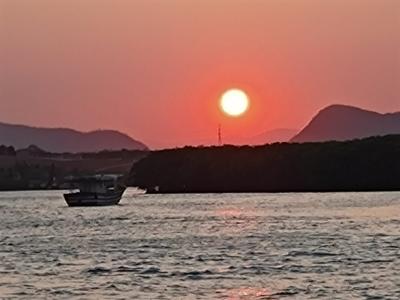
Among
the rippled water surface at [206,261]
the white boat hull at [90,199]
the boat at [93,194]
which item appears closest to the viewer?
the rippled water surface at [206,261]

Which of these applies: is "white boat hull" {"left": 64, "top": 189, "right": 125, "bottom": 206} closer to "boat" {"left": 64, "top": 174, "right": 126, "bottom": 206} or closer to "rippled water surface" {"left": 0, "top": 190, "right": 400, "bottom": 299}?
"boat" {"left": 64, "top": 174, "right": 126, "bottom": 206}

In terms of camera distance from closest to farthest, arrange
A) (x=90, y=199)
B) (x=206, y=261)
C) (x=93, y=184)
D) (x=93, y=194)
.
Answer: (x=206, y=261) < (x=93, y=194) < (x=90, y=199) < (x=93, y=184)

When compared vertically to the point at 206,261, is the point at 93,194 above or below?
above

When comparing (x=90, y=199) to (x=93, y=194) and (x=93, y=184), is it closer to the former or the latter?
(x=93, y=194)

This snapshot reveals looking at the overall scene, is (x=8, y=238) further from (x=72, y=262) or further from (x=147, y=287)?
(x=147, y=287)

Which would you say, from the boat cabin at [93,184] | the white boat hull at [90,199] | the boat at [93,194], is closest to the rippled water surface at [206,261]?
the white boat hull at [90,199]

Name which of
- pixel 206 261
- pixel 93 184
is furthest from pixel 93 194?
pixel 206 261

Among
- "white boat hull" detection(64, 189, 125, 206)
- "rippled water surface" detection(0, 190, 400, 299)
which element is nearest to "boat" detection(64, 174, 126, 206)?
"white boat hull" detection(64, 189, 125, 206)

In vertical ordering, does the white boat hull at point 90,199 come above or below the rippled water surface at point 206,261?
above

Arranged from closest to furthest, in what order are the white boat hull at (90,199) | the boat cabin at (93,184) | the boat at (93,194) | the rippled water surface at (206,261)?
the rippled water surface at (206,261), the white boat hull at (90,199), the boat at (93,194), the boat cabin at (93,184)

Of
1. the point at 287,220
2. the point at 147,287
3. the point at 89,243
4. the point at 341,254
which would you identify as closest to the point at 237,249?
the point at 341,254

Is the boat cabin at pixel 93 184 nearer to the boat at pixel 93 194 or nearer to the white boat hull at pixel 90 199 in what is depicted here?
the boat at pixel 93 194

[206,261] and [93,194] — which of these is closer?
[206,261]

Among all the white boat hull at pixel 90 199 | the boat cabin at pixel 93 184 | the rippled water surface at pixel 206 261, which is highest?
the boat cabin at pixel 93 184
